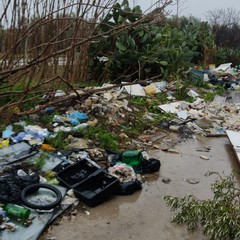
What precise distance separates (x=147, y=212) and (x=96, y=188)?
1.74ft

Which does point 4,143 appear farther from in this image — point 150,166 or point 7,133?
point 150,166

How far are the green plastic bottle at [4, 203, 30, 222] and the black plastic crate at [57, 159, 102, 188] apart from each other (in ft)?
1.82

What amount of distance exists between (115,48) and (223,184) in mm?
5137

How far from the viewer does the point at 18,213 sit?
257cm

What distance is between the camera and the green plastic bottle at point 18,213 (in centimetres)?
257

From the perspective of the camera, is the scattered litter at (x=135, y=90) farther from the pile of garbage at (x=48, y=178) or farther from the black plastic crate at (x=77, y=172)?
the black plastic crate at (x=77, y=172)

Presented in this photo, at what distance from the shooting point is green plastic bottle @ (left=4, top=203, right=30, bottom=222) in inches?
101

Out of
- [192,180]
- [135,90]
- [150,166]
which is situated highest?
[135,90]

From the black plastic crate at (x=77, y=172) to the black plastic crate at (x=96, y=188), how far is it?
0.24 ft

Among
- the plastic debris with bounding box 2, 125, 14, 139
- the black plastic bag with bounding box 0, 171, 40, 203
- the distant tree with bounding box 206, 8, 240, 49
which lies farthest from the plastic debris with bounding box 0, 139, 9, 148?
the distant tree with bounding box 206, 8, 240, 49

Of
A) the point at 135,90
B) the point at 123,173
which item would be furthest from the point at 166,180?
the point at 135,90

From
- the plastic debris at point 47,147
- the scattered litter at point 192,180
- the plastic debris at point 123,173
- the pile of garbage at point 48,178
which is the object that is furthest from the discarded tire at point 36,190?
the scattered litter at point 192,180

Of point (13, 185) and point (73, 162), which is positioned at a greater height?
point (13, 185)

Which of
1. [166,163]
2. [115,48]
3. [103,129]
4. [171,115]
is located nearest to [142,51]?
[115,48]
